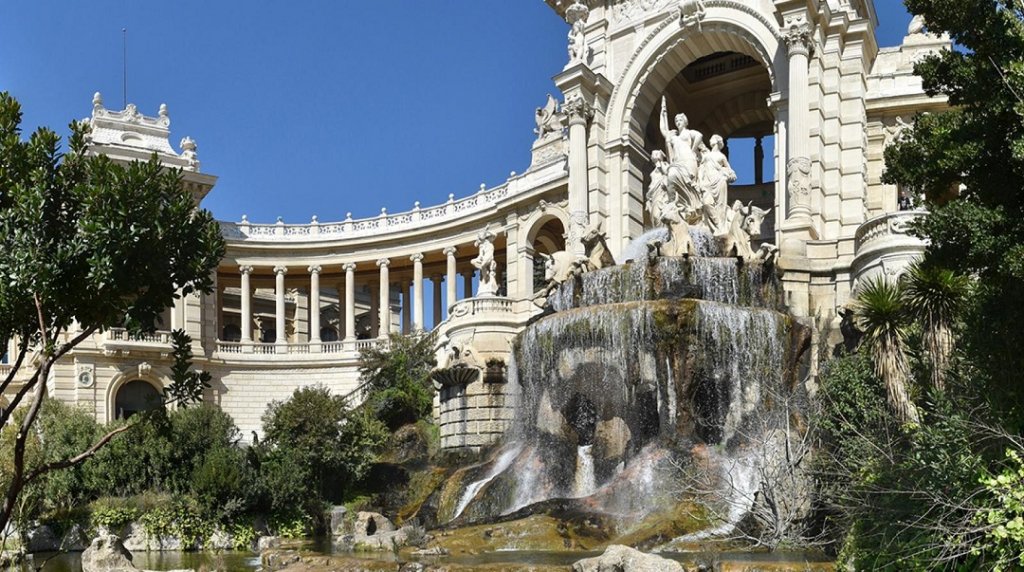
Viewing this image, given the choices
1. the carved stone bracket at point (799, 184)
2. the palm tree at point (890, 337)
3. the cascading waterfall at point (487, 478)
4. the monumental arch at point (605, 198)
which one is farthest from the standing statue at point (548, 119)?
the palm tree at point (890, 337)

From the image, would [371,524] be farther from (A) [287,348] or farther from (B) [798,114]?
(A) [287,348]

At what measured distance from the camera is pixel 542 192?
48.1 meters

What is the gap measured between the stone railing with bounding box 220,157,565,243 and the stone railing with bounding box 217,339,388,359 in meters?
5.36

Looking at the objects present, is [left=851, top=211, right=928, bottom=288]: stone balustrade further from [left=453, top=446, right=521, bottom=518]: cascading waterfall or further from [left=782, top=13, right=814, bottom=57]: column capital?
[left=453, top=446, right=521, bottom=518]: cascading waterfall

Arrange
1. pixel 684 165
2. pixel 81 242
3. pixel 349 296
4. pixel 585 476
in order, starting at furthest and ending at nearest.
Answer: pixel 349 296 → pixel 684 165 → pixel 585 476 → pixel 81 242

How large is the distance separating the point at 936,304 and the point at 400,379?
25.4 m

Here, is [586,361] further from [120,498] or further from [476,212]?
[476,212]

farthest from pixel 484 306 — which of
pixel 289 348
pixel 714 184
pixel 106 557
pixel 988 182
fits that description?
pixel 988 182

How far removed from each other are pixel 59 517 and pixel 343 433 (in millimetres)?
8268

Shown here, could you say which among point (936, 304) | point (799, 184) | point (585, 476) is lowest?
point (585, 476)

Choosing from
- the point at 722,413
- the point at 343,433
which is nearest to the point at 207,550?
the point at 343,433

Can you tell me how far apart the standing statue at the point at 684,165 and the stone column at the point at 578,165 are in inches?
168

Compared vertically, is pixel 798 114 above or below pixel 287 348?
above

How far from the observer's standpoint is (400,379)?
41594 mm
